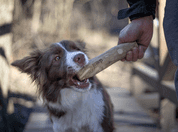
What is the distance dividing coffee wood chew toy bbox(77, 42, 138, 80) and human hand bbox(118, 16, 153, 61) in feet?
0.16

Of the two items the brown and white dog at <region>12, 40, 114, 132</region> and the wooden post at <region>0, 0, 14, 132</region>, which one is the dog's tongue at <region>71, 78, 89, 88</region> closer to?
the brown and white dog at <region>12, 40, 114, 132</region>

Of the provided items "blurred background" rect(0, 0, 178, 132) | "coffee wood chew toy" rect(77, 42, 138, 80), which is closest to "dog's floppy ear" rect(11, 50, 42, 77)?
"blurred background" rect(0, 0, 178, 132)

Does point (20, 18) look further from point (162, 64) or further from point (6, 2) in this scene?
point (162, 64)

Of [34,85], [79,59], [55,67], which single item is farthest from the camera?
[34,85]

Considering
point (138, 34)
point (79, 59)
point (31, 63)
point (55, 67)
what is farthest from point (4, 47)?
point (138, 34)

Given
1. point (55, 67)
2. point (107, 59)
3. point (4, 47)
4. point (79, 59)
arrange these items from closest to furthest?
1. point (107, 59)
2. point (79, 59)
3. point (55, 67)
4. point (4, 47)

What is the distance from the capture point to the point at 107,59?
161 centimetres

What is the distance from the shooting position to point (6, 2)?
91.4 inches

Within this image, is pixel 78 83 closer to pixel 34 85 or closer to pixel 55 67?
pixel 55 67

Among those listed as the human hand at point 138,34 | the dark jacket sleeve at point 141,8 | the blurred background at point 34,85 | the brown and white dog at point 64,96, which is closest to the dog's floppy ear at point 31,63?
the brown and white dog at point 64,96

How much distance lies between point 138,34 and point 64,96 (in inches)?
46.7

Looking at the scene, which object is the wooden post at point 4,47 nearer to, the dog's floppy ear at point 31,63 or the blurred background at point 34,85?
the blurred background at point 34,85

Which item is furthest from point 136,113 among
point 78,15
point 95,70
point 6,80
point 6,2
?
point 78,15

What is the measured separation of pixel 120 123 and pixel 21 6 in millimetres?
3256
